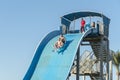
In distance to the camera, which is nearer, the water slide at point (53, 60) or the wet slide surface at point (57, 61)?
the wet slide surface at point (57, 61)

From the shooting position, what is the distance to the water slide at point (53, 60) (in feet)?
106

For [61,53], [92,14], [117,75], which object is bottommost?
[117,75]

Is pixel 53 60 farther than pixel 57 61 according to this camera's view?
Yes

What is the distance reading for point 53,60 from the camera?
111ft

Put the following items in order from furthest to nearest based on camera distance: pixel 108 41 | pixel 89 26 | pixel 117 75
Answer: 1. pixel 117 75
2. pixel 108 41
3. pixel 89 26

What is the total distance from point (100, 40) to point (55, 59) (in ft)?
18.6

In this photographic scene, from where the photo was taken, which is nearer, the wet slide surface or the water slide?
the wet slide surface

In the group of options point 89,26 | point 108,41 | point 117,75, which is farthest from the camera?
point 117,75

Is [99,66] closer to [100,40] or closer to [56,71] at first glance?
[100,40]

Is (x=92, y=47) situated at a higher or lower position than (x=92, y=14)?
lower

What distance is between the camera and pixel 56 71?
32500 millimetres

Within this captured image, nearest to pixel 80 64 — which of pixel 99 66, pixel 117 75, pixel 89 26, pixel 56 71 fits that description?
pixel 99 66

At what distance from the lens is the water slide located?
32.2 m

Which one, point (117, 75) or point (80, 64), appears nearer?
point (80, 64)
